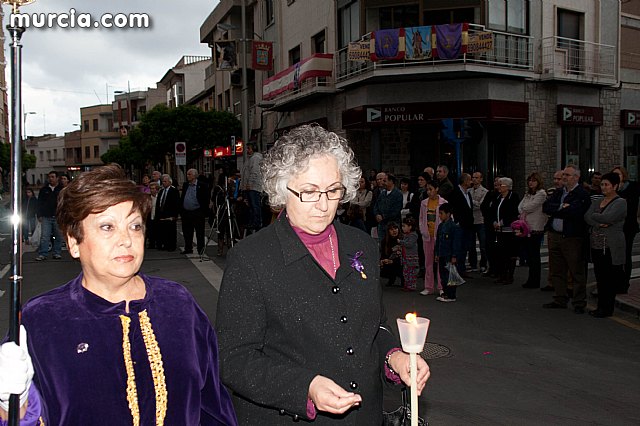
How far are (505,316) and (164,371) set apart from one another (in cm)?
693

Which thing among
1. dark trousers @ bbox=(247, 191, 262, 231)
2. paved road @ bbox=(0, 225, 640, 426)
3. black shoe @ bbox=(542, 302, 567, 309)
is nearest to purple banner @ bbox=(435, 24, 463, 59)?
dark trousers @ bbox=(247, 191, 262, 231)

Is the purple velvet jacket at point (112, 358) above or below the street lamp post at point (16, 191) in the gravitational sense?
below

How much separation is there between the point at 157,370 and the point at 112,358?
16cm

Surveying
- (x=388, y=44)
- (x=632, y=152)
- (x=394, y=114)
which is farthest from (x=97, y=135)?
(x=632, y=152)

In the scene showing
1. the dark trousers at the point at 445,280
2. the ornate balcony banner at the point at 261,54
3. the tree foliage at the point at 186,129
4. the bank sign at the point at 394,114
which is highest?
the ornate balcony banner at the point at 261,54

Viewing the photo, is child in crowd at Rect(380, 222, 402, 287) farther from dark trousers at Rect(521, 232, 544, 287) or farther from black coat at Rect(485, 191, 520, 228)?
dark trousers at Rect(521, 232, 544, 287)

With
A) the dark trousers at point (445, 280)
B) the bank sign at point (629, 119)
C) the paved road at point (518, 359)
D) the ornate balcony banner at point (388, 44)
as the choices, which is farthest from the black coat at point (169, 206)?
the bank sign at point (629, 119)

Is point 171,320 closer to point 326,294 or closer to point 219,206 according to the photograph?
point 326,294

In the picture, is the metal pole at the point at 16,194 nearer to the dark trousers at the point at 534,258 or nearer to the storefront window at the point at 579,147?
the dark trousers at the point at 534,258

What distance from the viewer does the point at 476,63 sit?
20109 mm

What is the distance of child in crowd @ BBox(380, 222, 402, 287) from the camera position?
1045 centimetres

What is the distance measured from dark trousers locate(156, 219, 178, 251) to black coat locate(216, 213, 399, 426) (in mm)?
13521

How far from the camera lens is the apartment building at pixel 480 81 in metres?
20.5

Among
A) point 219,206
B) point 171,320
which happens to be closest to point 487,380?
point 171,320
